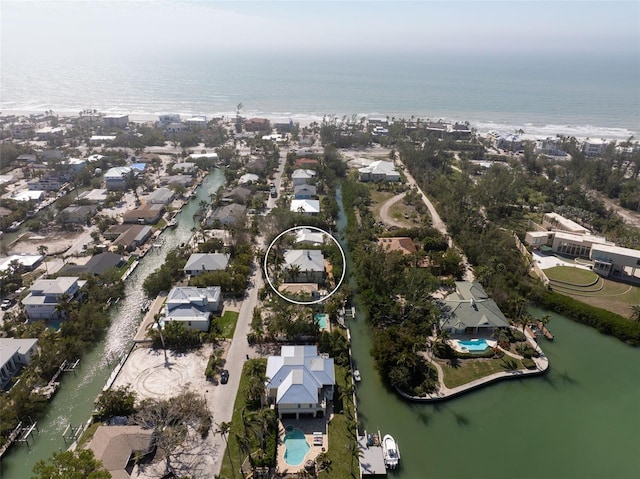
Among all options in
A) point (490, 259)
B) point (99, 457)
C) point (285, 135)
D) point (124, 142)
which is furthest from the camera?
point (285, 135)

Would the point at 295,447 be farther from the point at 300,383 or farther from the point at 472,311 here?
the point at 472,311

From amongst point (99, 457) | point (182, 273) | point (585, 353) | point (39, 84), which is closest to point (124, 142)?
point (182, 273)

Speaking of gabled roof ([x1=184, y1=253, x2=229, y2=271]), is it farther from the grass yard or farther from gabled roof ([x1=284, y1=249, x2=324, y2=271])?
the grass yard

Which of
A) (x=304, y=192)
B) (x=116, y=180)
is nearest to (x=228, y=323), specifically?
(x=304, y=192)

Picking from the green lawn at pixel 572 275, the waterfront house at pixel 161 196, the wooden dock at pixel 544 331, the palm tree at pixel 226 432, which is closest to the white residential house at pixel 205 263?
the palm tree at pixel 226 432

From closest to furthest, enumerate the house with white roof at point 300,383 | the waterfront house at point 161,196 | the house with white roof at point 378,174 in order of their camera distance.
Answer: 1. the house with white roof at point 300,383
2. the waterfront house at point 161,196
3. the house with white roof at point 378,174

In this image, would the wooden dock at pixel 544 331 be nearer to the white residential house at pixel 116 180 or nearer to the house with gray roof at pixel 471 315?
the house with gray roof at pixel 471 315

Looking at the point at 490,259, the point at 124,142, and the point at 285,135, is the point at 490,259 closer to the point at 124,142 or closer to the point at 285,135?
the point at 285,135
